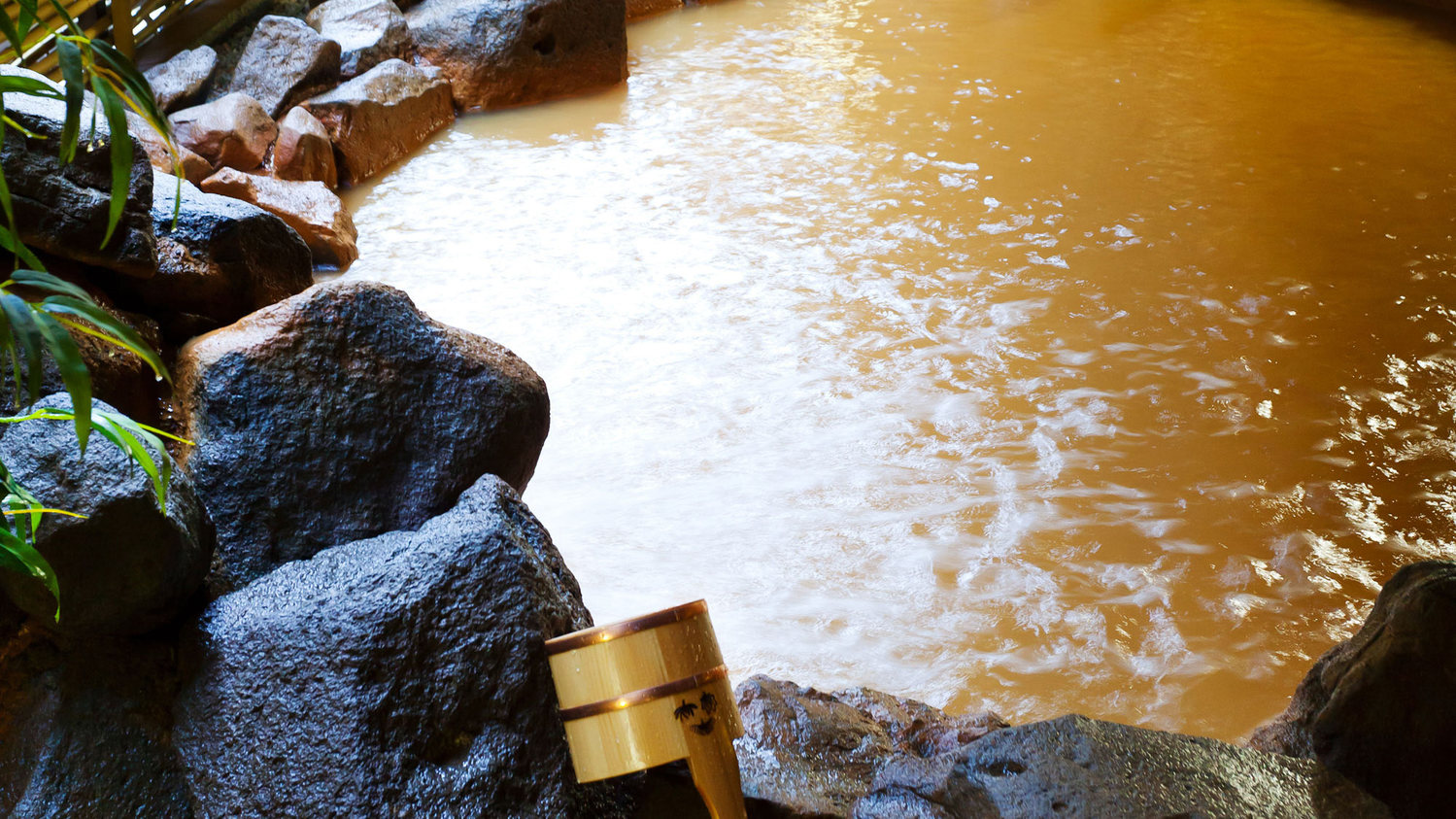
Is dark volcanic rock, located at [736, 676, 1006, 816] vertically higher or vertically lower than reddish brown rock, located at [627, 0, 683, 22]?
lower

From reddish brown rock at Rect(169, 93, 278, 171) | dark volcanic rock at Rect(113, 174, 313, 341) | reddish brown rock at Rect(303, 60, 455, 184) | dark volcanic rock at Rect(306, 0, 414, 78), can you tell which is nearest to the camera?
dark volcanic rock at Rect(113, 174, 313, 341)

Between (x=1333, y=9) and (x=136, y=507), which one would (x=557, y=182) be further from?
(x=1333, y=9)

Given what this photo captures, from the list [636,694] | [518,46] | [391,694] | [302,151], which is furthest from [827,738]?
[518,46]

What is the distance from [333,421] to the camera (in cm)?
210

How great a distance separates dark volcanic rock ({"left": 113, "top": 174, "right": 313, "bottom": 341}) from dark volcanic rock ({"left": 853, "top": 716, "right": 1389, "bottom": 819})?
69.5 inches

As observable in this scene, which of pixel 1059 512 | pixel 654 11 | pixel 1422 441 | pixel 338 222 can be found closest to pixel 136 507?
pixel 1059 512

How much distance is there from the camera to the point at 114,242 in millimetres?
2113

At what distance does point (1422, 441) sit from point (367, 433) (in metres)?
3.74

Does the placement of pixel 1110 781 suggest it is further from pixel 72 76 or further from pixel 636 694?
pixel 72 76

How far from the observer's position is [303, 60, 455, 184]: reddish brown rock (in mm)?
5941

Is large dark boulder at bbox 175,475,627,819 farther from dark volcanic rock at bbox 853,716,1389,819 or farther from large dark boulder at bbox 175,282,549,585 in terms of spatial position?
dark volcanic rock at bbox 853,716,1389,819

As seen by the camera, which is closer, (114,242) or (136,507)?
(136,507)

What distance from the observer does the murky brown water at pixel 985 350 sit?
324 cm

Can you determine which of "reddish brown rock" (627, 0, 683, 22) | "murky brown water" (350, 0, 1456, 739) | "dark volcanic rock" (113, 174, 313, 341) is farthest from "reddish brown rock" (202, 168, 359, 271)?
"reddish brown rock" (627, 0, 683, 22)
